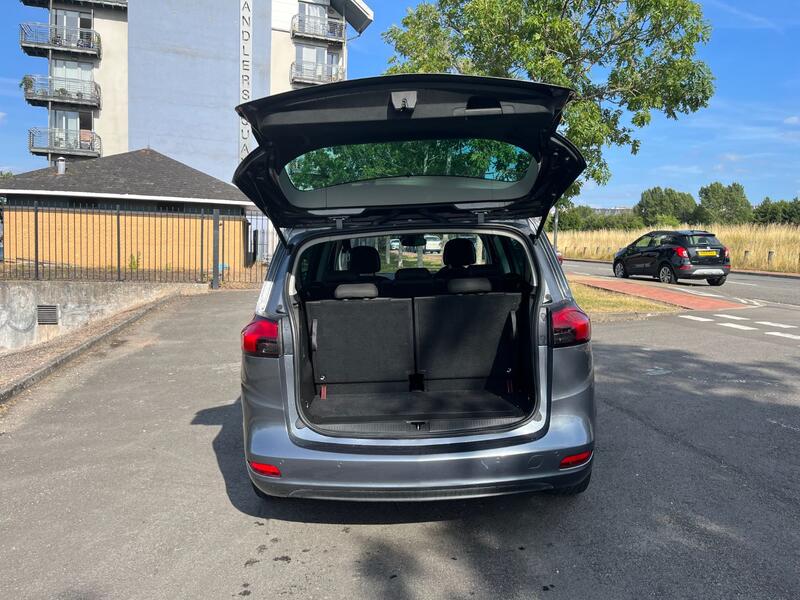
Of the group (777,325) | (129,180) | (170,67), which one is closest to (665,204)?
(170,67)

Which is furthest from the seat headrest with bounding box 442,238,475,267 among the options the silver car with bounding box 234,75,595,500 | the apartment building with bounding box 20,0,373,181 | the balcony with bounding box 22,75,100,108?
the balcony with bounding box 22,75,100,108

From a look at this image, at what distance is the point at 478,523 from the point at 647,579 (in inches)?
36.6

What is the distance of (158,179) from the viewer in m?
25.0

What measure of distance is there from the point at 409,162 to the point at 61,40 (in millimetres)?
44361

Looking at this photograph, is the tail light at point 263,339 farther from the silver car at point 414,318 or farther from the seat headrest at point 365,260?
the seat headrest at point 365,260

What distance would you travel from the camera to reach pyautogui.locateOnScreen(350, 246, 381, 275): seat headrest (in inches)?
196

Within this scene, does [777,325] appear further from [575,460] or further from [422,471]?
[422,471]

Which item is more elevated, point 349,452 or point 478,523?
point 349,452

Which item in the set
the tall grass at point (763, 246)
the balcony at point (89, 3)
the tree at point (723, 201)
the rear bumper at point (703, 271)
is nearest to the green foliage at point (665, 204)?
the tree at point (723, 201)

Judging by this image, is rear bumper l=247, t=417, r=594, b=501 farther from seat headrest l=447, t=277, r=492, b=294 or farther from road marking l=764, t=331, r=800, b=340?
road marking l=764, t=331, r=800, b=340

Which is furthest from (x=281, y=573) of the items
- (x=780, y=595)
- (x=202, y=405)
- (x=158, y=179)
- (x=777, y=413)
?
(x=158, y=179)

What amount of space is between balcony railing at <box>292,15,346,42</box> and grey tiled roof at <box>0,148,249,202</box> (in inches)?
714

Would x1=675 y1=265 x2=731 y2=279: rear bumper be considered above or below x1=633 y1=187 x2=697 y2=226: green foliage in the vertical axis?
below

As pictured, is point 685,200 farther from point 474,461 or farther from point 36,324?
point 474,461
